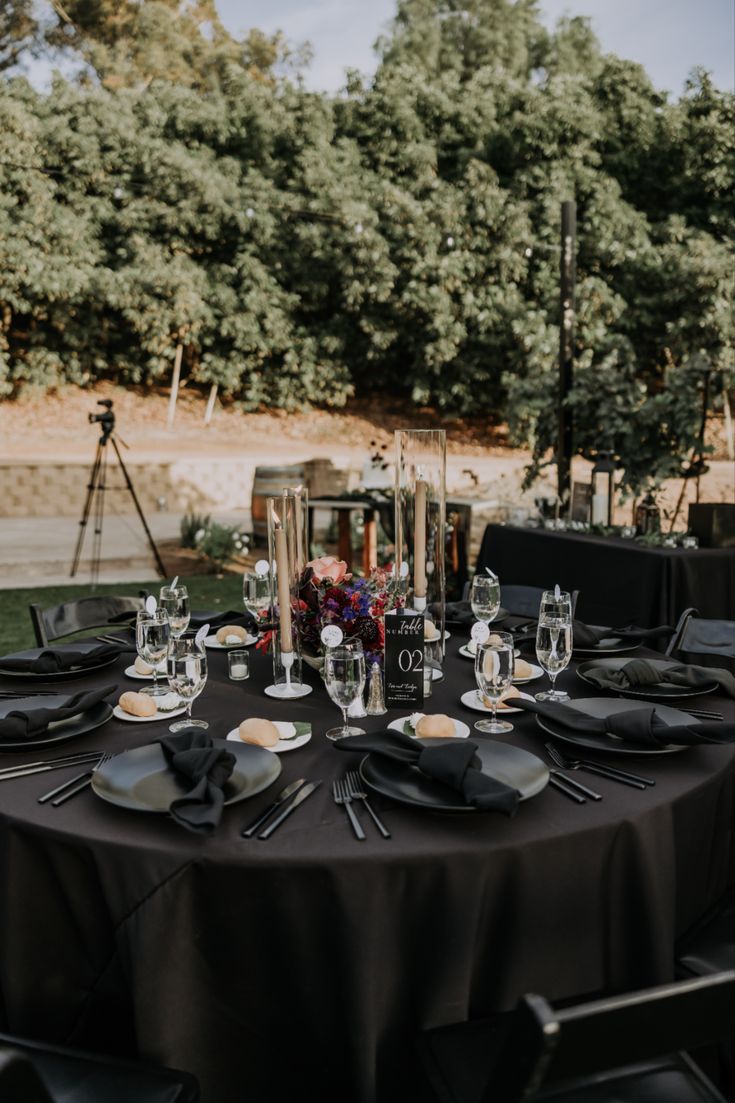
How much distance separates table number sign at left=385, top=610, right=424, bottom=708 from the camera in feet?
5.14

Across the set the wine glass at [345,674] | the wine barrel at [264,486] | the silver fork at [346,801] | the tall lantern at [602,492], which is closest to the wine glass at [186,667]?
the wine glass at [345,674]

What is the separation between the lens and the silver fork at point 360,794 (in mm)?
1155

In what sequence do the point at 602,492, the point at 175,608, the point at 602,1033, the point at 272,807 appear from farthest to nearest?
the point at 602,492 → the point at 175,608 → the point at 272,807 → the point at 602,1033

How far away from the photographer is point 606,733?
4.78 feet

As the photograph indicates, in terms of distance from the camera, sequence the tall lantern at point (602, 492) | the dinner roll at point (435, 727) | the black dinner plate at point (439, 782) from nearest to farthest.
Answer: the black dinner plate at point (439, 782), the dinner roll at point (435, 727), the tall lantern at point (602, 492)

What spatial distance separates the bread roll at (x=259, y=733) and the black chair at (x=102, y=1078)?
51cm

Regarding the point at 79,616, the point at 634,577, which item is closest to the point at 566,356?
the point at 634,577

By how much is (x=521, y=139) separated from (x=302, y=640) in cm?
1833

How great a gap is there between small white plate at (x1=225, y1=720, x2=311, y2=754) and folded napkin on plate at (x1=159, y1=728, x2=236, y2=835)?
0.36 feet

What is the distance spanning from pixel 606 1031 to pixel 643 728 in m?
0.71

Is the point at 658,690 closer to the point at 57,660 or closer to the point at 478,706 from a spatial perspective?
the point at 478,706

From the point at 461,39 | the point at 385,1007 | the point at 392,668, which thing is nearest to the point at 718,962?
the point at 385,1007

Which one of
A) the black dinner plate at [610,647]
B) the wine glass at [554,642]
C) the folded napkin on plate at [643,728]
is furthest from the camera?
the black dinner plate at [610,647]

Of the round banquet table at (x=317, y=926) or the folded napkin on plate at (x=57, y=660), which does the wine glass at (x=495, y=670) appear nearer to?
the round banquet table at (x=317, y=926)
